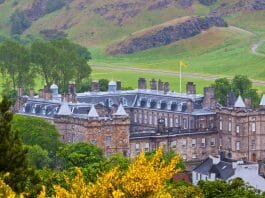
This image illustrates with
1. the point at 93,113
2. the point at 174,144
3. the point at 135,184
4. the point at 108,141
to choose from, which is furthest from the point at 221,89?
the point at 135,184

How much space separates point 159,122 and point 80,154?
821 inches

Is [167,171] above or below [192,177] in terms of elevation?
above

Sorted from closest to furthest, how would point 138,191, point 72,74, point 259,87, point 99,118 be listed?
point 138,191 < point 99,118 < point 72,74 < point 259,87

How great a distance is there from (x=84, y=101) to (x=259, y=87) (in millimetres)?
56658

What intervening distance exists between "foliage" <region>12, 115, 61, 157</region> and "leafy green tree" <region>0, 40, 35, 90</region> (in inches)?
2142

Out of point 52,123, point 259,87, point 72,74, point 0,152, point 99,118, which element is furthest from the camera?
point 259,87

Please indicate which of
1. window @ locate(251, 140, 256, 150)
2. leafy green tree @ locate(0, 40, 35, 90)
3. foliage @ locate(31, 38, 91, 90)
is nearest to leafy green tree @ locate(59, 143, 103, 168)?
window @ locate(251, 140, 256, 150)

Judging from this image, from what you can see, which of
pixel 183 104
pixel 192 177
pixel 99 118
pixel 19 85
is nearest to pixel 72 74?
pixel 19 85

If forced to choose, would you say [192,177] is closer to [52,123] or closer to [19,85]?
[52,123]

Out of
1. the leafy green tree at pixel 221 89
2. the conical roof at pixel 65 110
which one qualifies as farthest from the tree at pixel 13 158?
the leafy green tree at pixel 221 89

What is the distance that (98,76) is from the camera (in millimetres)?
195750

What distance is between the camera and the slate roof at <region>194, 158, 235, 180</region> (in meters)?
91.5

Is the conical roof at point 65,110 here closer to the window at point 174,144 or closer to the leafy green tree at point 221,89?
the window at point 174,144

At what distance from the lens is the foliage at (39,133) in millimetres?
108125
